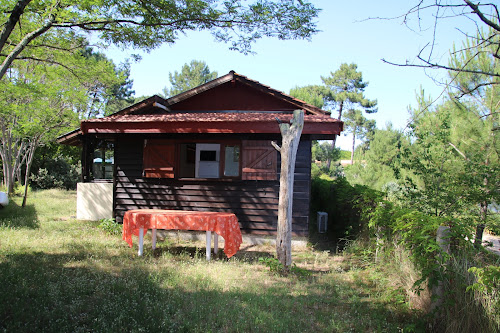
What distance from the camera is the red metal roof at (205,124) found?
8336mm

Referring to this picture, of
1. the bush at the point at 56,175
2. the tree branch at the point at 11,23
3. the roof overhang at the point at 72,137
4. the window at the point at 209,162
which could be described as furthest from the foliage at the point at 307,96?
the tree branch at the point at 11,23

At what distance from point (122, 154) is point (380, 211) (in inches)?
279

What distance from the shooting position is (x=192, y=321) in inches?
164

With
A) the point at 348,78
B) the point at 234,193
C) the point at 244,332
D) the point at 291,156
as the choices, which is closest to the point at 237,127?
the point at 234,193

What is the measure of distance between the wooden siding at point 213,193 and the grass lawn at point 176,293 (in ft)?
4.35

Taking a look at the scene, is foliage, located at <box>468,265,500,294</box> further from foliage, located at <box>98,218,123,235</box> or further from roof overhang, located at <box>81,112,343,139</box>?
foliage, located at <box>98,218,123,235</box>

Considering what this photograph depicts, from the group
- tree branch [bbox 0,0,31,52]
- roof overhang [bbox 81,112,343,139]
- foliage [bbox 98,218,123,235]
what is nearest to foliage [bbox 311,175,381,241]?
roof overhang [bbox 81,112,343,139]

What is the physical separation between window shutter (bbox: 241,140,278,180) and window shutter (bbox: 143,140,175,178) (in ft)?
6.48

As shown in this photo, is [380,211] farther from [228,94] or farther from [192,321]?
[228,94]

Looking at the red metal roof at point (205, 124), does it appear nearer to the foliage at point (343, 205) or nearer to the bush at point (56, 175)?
the foliage at point (343, 205)

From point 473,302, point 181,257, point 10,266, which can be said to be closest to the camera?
point 473,302

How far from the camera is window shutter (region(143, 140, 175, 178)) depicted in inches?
376

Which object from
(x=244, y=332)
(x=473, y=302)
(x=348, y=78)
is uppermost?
(x=348, y=78)

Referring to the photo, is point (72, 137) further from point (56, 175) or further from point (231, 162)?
point (56, 175)
